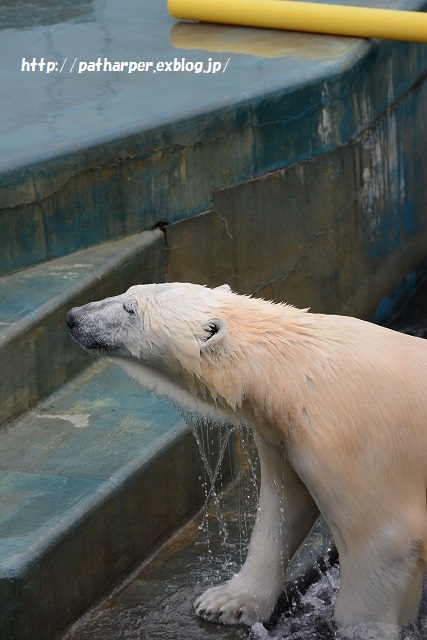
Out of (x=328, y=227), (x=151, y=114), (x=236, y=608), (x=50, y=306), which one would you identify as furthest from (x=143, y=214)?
(x=236, y=608)

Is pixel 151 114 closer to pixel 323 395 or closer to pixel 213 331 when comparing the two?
pixel 213 331

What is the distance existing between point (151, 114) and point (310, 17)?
159 cm

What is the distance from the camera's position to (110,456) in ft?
13.4

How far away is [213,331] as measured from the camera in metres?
3.38

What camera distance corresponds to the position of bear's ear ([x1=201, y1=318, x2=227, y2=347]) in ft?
11.0

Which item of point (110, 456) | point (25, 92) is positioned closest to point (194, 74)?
point (25, 92)

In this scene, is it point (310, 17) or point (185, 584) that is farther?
point (310, 17)

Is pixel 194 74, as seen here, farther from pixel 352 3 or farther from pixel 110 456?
pixel 110 456

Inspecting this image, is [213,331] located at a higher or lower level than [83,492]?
higher

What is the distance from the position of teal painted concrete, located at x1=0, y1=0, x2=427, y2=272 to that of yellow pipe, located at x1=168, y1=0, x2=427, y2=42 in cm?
7

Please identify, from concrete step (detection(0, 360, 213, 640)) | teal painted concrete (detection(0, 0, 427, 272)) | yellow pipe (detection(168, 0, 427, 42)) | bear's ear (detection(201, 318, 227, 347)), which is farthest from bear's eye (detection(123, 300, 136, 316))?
yellow pipe (detection(168, 0, 427, 42))

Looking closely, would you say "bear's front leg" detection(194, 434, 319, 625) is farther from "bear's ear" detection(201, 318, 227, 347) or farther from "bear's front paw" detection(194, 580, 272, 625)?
"bear's ear" detection(201, 318, 227, 347)

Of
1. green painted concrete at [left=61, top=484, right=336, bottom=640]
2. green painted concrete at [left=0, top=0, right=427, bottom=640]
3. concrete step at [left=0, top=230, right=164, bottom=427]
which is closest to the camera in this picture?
green painted concrete at [left=61, top=484, right=336, bottom=640]

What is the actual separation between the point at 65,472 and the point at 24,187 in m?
1.27
